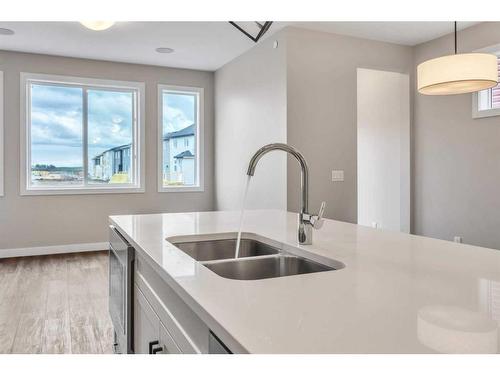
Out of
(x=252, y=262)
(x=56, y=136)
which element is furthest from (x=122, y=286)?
(x=56, y=136)

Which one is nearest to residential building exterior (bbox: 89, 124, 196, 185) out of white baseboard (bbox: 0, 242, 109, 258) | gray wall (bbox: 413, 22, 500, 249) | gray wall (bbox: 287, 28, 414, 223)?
white baseboard (bbox: 0, 242, 109, 258)

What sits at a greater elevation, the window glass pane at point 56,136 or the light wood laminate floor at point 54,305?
the window glass pane at point 56,136

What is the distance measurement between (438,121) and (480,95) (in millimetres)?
544

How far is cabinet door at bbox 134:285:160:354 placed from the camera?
137 cm

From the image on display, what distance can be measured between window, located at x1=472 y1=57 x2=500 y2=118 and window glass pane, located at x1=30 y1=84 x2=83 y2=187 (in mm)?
4825

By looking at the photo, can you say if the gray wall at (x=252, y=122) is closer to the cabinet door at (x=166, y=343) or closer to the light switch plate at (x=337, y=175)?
the light switch plate at (x=337, y=175)

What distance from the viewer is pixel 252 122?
4902mm

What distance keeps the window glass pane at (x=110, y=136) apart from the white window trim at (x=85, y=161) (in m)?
0.10

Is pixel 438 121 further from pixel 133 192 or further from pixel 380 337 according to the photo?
pixel 380 337

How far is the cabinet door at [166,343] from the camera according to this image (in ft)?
3.64

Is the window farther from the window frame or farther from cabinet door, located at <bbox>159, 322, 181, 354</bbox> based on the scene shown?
cabinet door, located at <bbox>159, 322, 181, 354</bbox>

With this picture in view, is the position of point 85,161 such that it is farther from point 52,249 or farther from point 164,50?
point 164,50

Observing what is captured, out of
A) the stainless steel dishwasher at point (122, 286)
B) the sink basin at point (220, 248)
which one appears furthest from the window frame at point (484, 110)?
the stainless steel dishwasher at point (122, 286)

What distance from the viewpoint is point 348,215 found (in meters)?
4.60
